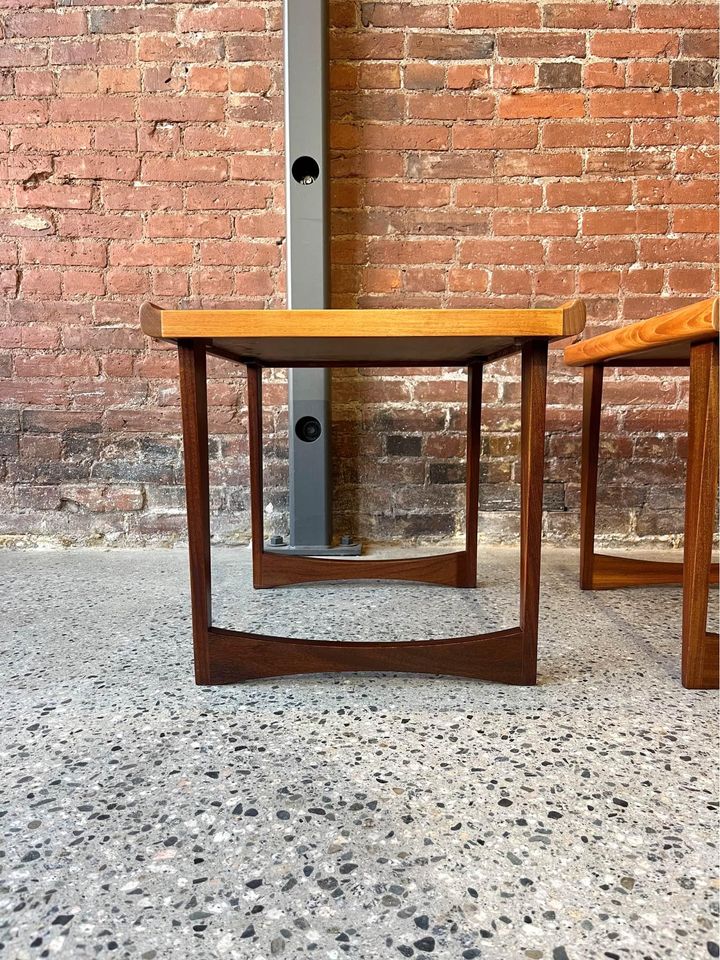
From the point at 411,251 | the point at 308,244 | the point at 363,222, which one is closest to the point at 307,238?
the point at 308,244

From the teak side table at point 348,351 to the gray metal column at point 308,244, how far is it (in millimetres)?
704

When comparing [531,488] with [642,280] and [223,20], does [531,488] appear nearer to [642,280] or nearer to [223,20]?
[642,280]

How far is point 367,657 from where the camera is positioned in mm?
1143

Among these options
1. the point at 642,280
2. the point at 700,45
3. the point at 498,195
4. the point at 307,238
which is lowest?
the point at 642,280

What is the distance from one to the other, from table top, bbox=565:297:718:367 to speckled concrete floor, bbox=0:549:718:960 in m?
0.60

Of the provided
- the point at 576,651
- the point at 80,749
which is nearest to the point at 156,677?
the point at 80,749

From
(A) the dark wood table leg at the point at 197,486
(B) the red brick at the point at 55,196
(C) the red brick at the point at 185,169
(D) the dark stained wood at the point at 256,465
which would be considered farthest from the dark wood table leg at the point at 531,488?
(B) the red brick at the point at 55,196

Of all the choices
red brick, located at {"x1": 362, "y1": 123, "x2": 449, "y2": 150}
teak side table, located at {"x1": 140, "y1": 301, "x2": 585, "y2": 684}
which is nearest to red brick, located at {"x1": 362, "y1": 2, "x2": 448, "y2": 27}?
red brick, located at {"x1": 362, "y1": 123, "x2": 449, "y2": 150}

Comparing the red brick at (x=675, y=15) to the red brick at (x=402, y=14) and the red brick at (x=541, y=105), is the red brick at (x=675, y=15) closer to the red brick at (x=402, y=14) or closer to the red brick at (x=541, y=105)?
the red brick at (x=541, y=105)

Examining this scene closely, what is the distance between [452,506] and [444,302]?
0.65 meters

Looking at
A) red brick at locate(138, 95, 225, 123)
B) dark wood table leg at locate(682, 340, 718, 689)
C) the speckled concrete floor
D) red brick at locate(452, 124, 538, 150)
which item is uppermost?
red brick at locate(138, 95, 225, 123)

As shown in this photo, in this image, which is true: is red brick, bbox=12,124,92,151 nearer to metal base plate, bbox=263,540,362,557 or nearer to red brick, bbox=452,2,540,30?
red brick, bbox=452,2,540,30

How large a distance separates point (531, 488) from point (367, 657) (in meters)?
0.41

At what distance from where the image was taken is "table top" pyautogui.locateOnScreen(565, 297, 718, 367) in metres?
1.04
